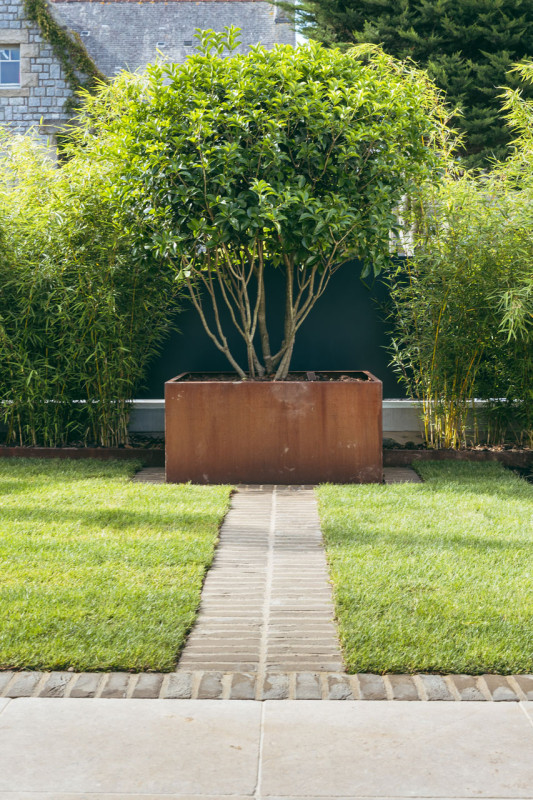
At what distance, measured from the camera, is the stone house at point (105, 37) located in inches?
603

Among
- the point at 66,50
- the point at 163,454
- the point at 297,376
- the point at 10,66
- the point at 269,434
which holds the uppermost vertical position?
the point at 66,50

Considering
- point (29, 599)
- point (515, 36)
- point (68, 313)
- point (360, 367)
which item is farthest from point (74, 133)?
point (515, 36)

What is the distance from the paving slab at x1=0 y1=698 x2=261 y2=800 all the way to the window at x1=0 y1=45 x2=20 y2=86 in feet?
51.5

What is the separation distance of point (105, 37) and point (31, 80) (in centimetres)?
392

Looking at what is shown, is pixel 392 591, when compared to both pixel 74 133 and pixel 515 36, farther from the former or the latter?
Answer: pixel 515 36

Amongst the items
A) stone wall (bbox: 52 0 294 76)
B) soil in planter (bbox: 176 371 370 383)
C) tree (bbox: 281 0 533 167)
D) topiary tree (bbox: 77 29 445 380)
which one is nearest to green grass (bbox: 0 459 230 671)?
soil in planter (bbox: 176 371 370 383)

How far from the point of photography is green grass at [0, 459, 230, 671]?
263 centimetres

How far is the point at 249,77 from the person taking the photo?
5.03 m

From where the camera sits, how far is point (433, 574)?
131 inches

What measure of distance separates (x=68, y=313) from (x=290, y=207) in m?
1.86

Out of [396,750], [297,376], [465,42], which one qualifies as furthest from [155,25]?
[396,750]

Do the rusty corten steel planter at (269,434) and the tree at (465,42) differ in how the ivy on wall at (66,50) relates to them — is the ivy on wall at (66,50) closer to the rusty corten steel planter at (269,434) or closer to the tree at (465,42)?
the tree at (465,42)

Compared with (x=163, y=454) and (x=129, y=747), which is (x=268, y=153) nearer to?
(x=163, y=454)

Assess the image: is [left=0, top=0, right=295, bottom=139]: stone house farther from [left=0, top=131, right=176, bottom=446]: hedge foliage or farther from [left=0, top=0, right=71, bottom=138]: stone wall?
[left=0, top=131, right=176, bottom=446]: hedge foliage
